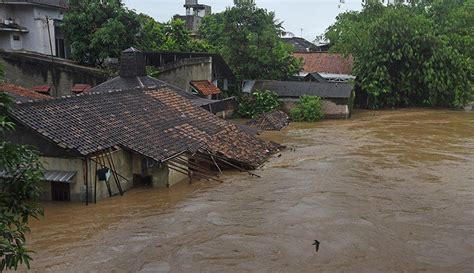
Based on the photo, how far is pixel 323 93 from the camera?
3394 cm

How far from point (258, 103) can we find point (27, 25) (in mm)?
16343

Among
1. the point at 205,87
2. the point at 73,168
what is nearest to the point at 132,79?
the point at 205,87

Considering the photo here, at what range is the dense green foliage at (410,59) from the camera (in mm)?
36656

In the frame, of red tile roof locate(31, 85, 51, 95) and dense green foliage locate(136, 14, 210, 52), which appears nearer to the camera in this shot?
red tile roof locate(31, 85, 51, 95)

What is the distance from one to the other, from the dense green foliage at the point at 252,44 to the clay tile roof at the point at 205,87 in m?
5.76

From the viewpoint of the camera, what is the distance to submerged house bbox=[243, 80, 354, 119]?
110 feet

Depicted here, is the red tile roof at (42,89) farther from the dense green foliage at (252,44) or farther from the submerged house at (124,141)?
the dense green foliage at (252,44)

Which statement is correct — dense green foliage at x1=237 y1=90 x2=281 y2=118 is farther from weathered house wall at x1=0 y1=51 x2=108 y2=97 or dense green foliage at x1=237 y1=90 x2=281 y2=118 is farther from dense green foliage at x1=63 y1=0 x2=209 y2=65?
weathered house wall at x1=0 y1=51 x2=108 y2=97

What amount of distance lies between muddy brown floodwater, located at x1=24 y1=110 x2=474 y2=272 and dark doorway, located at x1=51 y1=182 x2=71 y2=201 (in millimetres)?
318

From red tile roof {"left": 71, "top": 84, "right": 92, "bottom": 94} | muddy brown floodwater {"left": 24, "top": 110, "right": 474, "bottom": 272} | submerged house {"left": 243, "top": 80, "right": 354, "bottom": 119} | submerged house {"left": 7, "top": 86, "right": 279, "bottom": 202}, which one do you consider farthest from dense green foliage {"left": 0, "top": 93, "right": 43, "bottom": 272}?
submerged house {"left": 243, "top": 80, "right": 354, "bottom": 119}

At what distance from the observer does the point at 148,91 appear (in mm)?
21812

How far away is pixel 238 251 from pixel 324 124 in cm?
2096

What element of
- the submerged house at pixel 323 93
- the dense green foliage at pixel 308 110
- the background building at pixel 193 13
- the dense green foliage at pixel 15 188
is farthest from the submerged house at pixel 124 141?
the background building at pixel 193 13

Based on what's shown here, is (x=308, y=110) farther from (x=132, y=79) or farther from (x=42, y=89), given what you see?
(x=42, y=89)
